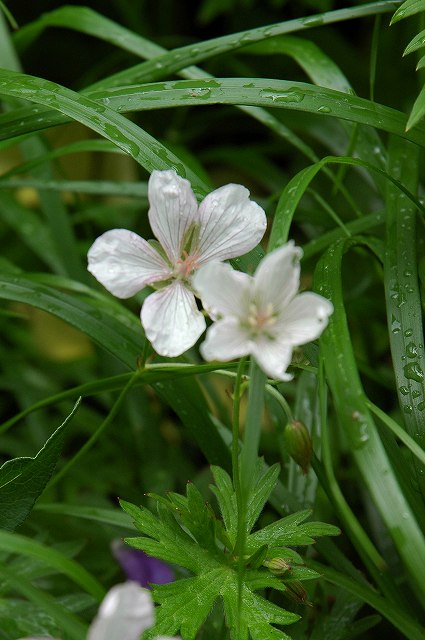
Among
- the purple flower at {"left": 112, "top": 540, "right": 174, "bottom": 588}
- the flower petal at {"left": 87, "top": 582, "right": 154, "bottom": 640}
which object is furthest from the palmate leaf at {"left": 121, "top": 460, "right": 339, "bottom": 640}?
the purple flower at {"left": 112, "top": 540, "right": 174, "bottom": 588}

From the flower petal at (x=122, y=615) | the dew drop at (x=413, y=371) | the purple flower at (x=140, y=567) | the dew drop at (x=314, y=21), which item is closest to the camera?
the flower petal at (x=122, y=615)

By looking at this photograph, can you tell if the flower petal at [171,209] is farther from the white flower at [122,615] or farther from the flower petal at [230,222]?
the white flower at [122,615]

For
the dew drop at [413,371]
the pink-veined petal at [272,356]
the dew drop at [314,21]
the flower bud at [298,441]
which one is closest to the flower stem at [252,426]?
the pink-veined petal at [272,356]

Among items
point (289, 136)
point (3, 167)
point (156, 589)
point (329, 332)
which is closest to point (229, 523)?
point (156, 589)

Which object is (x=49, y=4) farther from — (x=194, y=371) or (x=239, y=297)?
(x=239, y=297)

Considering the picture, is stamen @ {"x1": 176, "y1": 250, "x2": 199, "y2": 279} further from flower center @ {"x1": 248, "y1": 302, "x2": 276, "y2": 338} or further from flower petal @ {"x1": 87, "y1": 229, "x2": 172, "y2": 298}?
flower center @ {"x1": 248, "y1": 302, "x2": 276, "y2": 338}

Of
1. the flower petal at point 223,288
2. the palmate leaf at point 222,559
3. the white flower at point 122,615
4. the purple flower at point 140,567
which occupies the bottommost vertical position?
the white flower at point 122,615
